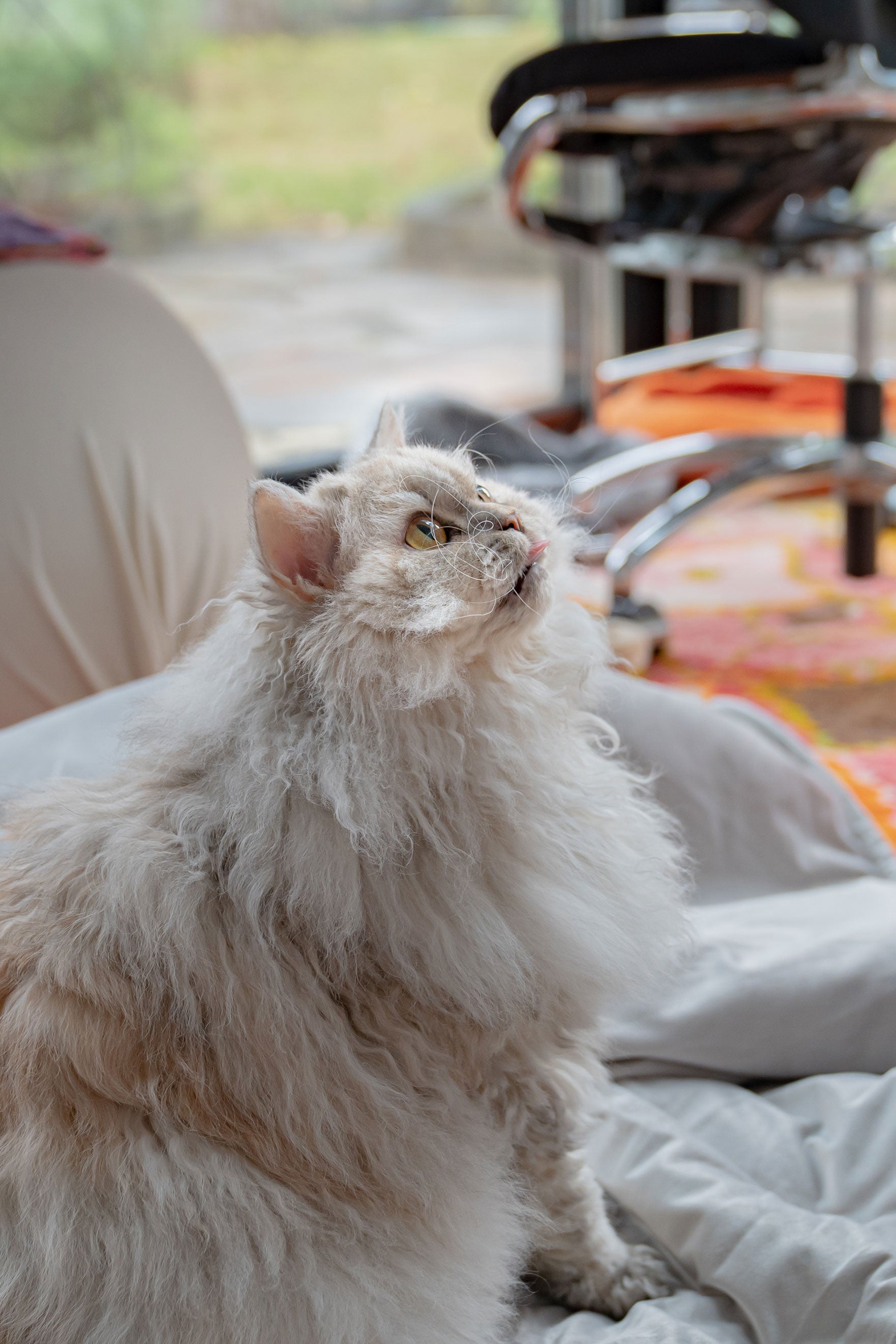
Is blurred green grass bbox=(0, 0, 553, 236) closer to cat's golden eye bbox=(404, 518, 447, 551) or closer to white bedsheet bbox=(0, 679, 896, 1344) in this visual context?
white bedsheet bbox=(0, 679, 896, 1344)

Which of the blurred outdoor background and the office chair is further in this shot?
the blurred outdoor background

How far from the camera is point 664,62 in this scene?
1857 millimetres

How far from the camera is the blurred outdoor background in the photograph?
9.99ft

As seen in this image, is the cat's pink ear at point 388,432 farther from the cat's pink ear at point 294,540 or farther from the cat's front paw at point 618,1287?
the cat's front paw at point 618,1287

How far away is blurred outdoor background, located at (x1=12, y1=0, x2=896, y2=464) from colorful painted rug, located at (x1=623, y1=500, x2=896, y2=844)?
933 millimetres

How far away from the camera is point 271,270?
3.38 metres

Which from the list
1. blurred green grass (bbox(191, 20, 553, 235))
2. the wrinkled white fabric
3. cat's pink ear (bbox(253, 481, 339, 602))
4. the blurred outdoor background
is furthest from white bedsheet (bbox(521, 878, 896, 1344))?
blurred green grass (bbox(191, 20, 553, 235))

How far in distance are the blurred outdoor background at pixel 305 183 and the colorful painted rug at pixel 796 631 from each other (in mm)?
933

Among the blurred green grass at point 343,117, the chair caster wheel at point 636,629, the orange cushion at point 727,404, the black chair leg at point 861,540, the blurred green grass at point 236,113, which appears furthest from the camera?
the orange cushion at point 727,404

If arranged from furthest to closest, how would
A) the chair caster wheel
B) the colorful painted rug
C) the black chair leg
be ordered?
1. the black chair leg
2. the chair caster wheel
3. the colorful painted rug

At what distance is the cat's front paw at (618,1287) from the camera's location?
37.5 inches

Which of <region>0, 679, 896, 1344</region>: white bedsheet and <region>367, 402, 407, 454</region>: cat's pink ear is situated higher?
<region>367, 402, 407, 454</region>: cat's pink ear

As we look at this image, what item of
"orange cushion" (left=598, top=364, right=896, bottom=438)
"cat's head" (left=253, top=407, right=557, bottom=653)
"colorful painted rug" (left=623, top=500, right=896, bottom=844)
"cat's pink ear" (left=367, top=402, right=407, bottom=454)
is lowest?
"colorful painted rug" (left=623, top=500, right=896, bottom=844)

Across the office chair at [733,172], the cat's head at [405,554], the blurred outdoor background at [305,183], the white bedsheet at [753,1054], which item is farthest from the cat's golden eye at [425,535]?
the blurred outdoor background at [305,183]
